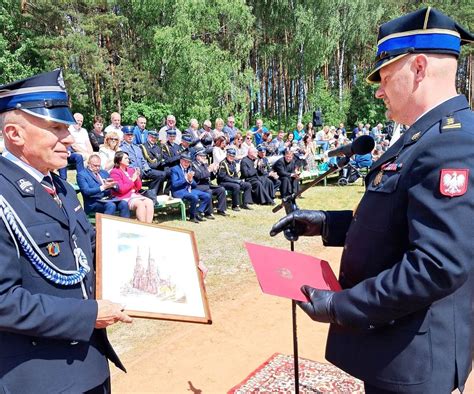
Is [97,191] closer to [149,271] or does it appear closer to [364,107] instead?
[149,271]

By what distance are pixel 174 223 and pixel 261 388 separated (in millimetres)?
5790

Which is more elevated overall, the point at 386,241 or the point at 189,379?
the point at 386,241

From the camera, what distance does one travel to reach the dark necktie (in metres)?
1.93

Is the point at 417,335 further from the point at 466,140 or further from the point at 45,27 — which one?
the point at 45,27

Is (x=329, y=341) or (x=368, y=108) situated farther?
(x=368, y=108)

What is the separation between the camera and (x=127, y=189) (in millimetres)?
7754

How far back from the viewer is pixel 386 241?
167 cm

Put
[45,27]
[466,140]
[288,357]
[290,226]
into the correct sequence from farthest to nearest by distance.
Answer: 1. [45,27]
2. [288,357]
3. [290,226]
4. [466,140]

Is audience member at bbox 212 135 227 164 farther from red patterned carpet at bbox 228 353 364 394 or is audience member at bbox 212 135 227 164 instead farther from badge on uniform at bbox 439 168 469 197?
badge on uniform at bbox 439 168 469 197

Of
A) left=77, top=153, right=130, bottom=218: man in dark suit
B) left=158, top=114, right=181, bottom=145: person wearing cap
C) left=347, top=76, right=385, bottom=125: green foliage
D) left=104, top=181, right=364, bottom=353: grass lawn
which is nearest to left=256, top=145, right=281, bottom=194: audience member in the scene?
left=104, top=181, right=364, bottom=353: grass lawn

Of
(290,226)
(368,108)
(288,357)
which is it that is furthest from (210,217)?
(368,108)

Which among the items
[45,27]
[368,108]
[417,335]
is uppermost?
[45,27]

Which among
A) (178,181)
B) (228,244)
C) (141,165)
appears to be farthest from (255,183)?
(228,244)

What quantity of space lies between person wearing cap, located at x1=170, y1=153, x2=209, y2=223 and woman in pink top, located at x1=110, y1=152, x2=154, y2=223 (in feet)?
4.47
